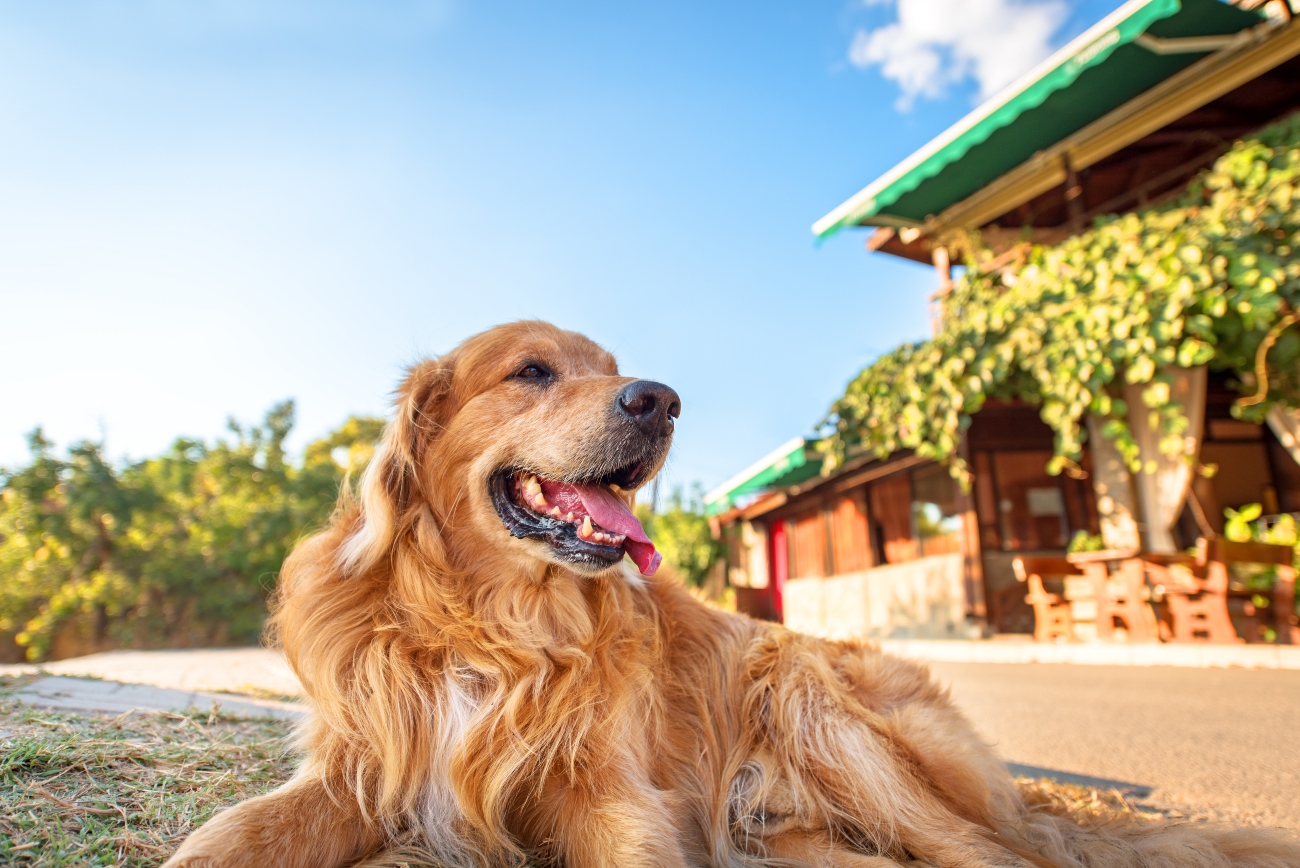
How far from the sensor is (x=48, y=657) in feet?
45.0

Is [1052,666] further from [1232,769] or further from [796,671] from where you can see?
[796,671]

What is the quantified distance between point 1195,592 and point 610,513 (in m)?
7.11

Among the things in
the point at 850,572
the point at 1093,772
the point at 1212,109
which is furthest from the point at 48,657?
the point at 1212,109

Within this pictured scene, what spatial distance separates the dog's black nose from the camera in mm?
2145

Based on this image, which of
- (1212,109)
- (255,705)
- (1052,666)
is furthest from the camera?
(1212,109)

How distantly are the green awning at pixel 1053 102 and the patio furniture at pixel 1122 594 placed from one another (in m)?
4.64

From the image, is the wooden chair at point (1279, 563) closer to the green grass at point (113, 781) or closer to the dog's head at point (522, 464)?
the dog's head at point (522, 464)

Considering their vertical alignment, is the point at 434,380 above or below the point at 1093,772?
above

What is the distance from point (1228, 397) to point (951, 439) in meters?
6.03

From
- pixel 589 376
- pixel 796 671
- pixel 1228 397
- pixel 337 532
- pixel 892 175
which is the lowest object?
pixel 796 671

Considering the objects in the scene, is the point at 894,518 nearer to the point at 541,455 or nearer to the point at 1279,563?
the point at 1279,563

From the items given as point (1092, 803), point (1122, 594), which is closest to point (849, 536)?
point (1122, 594)

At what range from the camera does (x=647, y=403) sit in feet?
7.09

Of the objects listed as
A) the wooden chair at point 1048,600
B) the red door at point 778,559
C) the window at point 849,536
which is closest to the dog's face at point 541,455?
the wooden chair at point 1048,600
